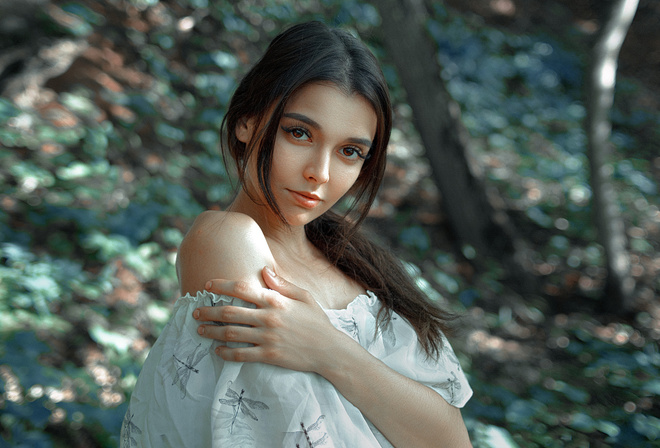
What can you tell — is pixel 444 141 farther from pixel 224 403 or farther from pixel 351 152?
pixel 224 403

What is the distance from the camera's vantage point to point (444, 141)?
13.8ft

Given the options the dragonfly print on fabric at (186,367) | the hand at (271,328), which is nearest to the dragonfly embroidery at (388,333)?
the hand at (271,328)

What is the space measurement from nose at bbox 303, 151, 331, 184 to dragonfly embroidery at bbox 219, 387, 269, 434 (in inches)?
19.6

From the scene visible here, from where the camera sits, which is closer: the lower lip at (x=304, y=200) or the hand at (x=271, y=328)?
the hand at (x=271, y=328)

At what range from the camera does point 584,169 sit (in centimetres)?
522

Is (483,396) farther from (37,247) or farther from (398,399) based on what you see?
(37,247)

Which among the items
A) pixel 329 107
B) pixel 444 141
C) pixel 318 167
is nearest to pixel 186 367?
pixel 318 167

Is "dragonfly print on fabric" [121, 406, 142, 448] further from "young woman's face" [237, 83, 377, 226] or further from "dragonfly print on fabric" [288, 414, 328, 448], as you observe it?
"young woman's face" [237, 83, 377, 226]

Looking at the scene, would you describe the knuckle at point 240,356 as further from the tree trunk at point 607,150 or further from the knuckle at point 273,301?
the tree trunk at point 607,150

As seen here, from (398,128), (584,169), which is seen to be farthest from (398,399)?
(584,169)

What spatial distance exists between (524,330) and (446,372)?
99.5 inches

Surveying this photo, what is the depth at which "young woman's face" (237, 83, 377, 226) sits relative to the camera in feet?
4.14

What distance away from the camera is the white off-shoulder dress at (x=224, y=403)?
110cm

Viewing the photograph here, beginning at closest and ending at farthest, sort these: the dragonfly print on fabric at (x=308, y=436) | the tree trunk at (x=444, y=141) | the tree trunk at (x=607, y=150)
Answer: the dragonfly print on fabric at (x=308, y=436), the tree trunk at (x=607, y=150), the tree trunk at (x=444, y=141)
